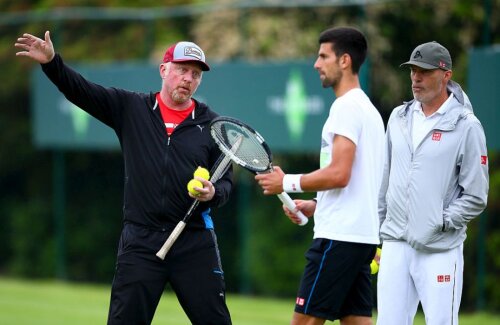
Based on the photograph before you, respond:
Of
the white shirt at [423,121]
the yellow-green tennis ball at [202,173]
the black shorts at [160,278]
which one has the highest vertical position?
the white shirt at [423,121]

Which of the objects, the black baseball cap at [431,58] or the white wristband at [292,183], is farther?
the black baseball cap at [431,58]

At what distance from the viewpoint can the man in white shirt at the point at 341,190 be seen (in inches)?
258

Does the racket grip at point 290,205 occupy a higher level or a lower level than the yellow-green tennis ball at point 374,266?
higher

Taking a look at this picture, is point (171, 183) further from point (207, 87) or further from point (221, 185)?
point (207, 87)

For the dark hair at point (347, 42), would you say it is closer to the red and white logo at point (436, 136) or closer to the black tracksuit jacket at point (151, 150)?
the red and white logo at point (436, 136)

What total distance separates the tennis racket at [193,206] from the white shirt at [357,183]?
80cm

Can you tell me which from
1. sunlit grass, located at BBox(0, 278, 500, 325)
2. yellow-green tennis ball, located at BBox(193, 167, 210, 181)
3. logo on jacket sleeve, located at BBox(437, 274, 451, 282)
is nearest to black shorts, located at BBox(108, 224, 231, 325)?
yellow-green tennis ball, located at BBox(193, 167, 210, 181)

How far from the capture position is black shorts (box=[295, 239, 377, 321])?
21.8 ft

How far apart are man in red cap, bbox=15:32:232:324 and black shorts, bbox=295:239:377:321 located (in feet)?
2.74

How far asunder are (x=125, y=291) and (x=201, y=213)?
2.35 ft

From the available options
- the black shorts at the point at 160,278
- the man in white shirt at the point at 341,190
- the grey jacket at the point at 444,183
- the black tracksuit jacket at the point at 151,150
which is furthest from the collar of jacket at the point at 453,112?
the black shorts at the point at 160,278

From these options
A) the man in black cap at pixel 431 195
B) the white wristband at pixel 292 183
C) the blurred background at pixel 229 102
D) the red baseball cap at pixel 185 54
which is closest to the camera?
the white wristband at pixel 292 183

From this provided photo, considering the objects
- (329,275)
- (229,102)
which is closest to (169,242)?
(329,275)

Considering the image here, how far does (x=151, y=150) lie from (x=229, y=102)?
7.21m
